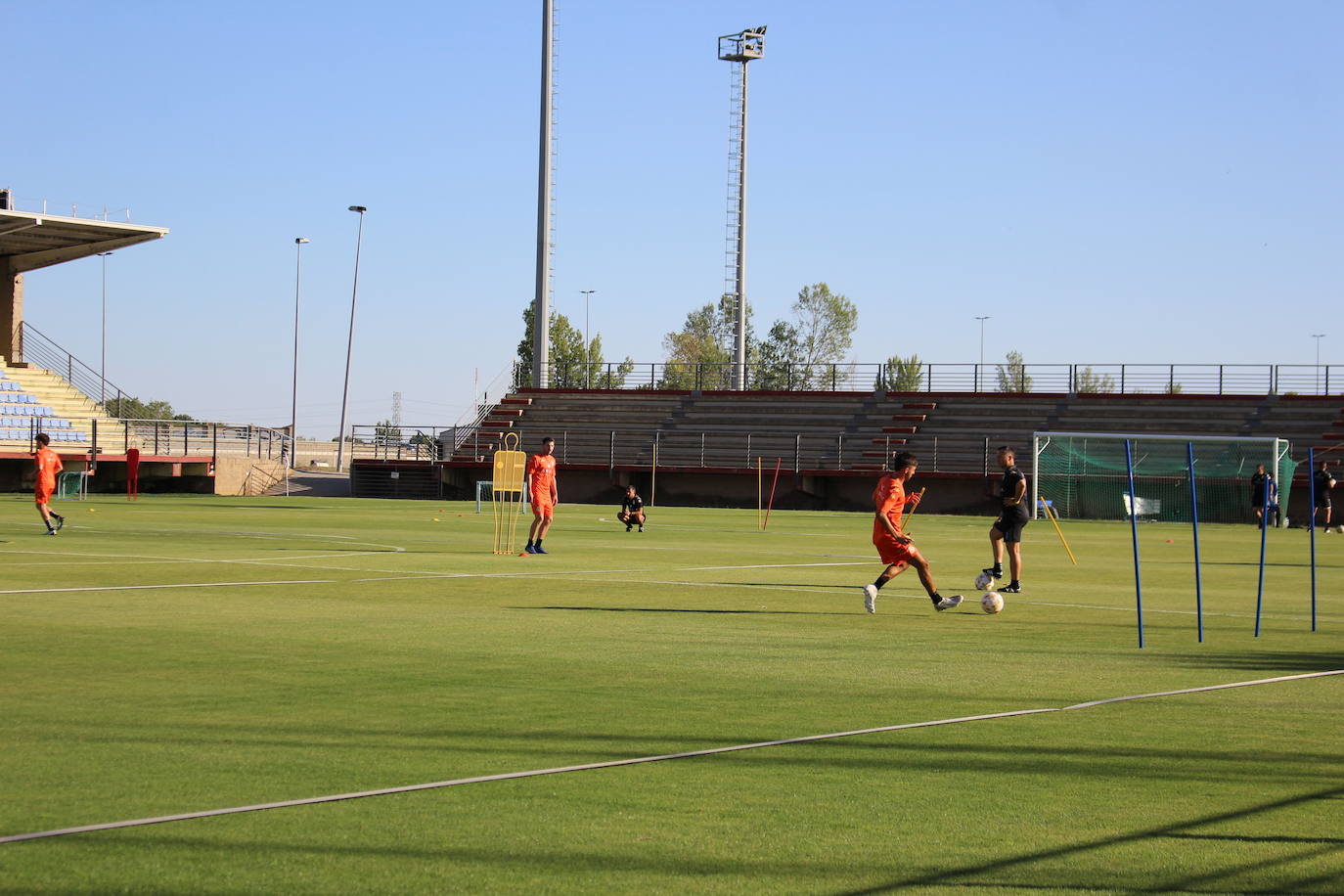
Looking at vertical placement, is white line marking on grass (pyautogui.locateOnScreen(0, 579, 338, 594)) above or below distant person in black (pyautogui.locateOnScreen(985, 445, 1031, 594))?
below

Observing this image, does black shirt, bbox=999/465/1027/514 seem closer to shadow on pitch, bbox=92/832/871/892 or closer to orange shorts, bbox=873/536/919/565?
orange shorts, bbox=873/536/919/565

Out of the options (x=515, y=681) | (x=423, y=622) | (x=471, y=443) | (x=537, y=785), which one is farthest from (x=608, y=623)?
(x=471, y=443)

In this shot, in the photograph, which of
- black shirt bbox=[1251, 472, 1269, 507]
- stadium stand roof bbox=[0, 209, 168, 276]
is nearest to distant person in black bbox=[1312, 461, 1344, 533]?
black shirt bbox=[1251, 472, 1269, 507]

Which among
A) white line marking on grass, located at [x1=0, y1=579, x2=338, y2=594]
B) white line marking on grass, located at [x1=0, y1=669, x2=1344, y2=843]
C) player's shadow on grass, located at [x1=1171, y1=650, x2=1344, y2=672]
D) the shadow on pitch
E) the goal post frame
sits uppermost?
the goal post frame

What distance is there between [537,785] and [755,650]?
218 inches

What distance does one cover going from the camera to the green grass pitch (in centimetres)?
563

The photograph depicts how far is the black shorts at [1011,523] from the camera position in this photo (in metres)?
19.6

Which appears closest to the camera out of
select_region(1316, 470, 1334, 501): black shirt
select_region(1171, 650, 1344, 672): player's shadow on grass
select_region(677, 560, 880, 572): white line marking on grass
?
select_region(1171, 650, 1344, 672): player's shadow on grass

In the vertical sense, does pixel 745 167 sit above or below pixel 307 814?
above

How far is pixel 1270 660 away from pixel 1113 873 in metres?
7.46

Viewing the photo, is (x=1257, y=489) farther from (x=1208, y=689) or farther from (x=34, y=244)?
(x=34, y=244)

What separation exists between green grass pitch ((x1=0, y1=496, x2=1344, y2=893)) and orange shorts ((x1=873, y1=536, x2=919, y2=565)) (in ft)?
2.01

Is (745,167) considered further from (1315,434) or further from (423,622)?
(423,622)

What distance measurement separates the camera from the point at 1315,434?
54.0 m
